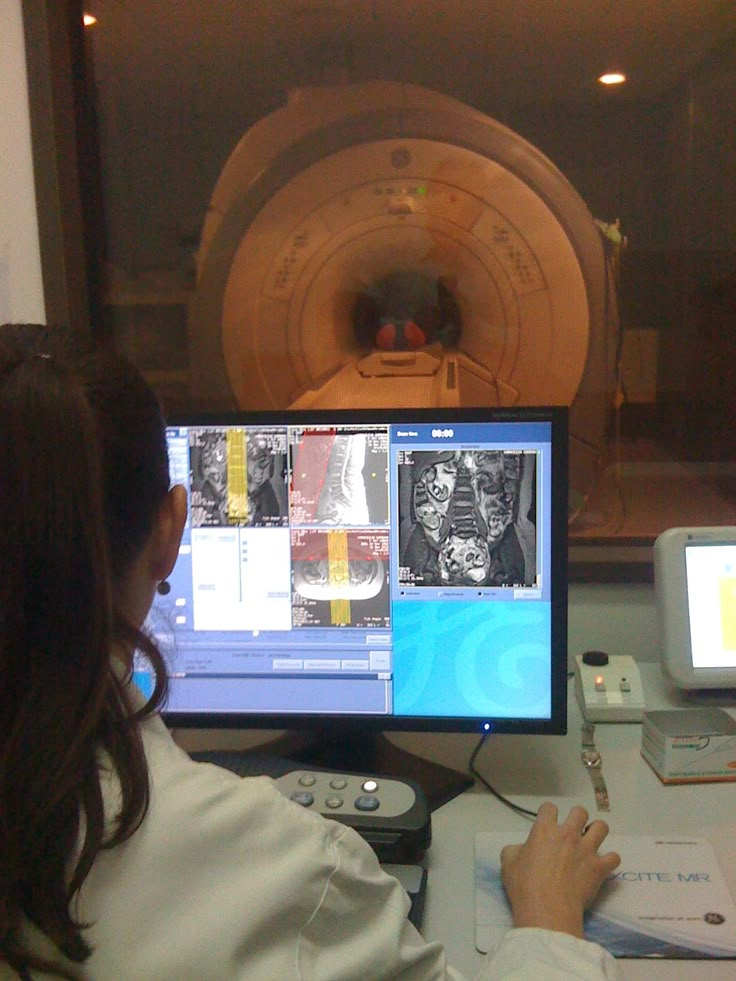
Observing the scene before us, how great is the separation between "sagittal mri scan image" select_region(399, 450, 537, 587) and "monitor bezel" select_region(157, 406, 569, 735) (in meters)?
0.03

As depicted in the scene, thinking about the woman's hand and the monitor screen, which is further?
the monitor screen

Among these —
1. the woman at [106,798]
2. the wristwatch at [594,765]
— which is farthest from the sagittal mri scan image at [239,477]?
the wristwatch at [594,765]

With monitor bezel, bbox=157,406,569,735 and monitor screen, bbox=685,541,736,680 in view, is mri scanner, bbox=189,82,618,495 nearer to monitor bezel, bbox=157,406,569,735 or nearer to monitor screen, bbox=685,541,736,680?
monitor screen, bbox=685,541,736,680

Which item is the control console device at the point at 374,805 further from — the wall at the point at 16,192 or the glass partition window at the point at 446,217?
the wall at the point at 16,192

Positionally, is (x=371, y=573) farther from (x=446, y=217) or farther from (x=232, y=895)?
(x=446, y=217)

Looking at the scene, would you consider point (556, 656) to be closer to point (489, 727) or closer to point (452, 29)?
point (489, 727)

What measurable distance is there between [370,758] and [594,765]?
290mm

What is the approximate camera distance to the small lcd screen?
1215 mm

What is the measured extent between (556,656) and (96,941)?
64 cm

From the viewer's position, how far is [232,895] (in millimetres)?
530

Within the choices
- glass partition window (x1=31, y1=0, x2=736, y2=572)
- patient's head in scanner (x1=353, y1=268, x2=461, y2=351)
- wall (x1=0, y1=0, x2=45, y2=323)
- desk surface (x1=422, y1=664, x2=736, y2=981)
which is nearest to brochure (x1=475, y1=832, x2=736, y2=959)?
desk surface (x1=422, y1=664, x2=736, y2=981)

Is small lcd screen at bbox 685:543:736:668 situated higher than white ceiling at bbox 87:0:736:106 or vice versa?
white ceiling at bbox 87:0:736:106

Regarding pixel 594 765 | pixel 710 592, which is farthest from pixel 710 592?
pixel 594 765

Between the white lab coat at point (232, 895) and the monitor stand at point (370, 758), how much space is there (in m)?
0.44
